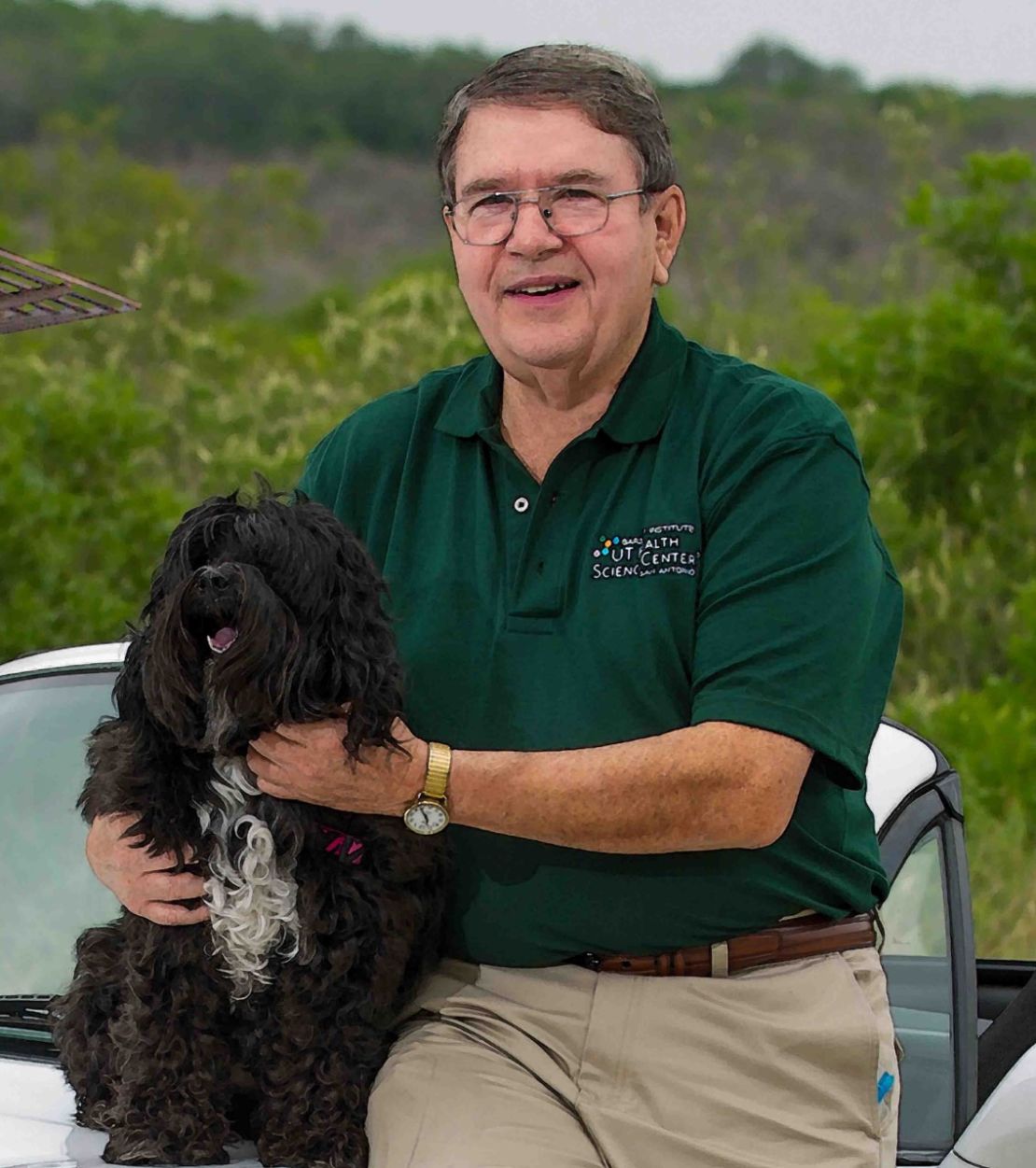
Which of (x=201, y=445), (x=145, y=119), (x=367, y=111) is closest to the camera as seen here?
(x=201, y=445)

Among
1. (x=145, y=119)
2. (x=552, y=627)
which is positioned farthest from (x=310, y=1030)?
(x=145, y=119)

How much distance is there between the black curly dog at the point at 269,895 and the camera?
2.87m

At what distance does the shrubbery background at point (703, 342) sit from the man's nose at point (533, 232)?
420 cm

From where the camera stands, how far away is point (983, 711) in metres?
8.26

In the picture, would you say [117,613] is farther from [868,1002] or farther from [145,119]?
[145,119]

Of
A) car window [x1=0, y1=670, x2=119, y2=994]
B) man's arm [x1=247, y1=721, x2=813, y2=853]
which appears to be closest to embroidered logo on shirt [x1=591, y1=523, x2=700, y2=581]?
man's arm [x1=247, y1=721, x2=813, y2=853]

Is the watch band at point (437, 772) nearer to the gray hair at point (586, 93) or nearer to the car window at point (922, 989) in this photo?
the gray hair at point (586, 93)

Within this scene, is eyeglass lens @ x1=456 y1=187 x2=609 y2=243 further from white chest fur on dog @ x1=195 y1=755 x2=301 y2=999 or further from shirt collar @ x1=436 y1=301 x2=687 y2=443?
white chest fur on dog @ x1=195 y1=755 x2=301 y2=999

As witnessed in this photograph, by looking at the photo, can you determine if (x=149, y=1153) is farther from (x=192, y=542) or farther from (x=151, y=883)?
(x=192, y=542)

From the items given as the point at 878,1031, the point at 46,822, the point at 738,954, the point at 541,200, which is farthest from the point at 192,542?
the point at 878,1031

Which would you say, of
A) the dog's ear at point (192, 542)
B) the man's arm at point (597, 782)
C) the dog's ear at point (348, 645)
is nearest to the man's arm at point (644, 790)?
the man's arm at point (597, 782)

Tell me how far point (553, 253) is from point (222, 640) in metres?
0.86

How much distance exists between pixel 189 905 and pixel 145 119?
27.9 m

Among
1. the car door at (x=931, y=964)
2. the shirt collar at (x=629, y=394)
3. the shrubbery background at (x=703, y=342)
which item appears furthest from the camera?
the shrubbery background at (x=703, y=342)
